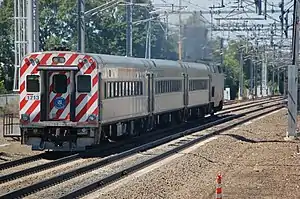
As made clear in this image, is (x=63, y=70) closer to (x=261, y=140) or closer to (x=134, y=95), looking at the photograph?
(x=134, y=95)

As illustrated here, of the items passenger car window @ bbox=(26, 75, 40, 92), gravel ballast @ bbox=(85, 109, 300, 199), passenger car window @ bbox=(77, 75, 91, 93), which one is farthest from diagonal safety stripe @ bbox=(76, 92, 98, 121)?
gravel ballast @ bbox=(85, 109, 300, 199)

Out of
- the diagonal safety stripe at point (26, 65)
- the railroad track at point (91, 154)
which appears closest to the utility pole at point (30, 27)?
the railroad track at point (91, 154)

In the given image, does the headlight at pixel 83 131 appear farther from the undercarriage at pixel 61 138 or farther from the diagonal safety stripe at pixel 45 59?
the diagonal safety stripe at pixel 45 59

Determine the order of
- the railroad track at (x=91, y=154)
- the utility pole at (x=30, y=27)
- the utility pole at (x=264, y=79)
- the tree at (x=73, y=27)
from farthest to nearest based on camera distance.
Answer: the utility pole at (x=264, y=79)
the tree at (x=73, y=27)
the utility pole at (x=30, y=27)
the railroad track at (x=91, y=154)

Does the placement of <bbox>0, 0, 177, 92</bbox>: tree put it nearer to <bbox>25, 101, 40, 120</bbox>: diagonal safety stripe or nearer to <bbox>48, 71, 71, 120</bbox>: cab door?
<bbox>48, 71, 71, 120</bbox>: cab door

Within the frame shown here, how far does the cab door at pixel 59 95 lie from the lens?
21.1 meters

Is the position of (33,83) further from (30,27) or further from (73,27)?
(73,27)

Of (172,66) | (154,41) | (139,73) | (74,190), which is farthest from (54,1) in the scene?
(74,190)

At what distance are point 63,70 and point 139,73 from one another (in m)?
6.00

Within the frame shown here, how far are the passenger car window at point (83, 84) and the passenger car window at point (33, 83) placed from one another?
1.19 meters

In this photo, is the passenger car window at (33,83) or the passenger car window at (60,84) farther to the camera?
the passenger car window at (60,84)

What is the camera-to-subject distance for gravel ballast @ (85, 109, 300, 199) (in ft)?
46.6

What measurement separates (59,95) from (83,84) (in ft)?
2.62

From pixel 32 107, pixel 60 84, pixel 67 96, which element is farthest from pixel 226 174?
pixel 32 107
